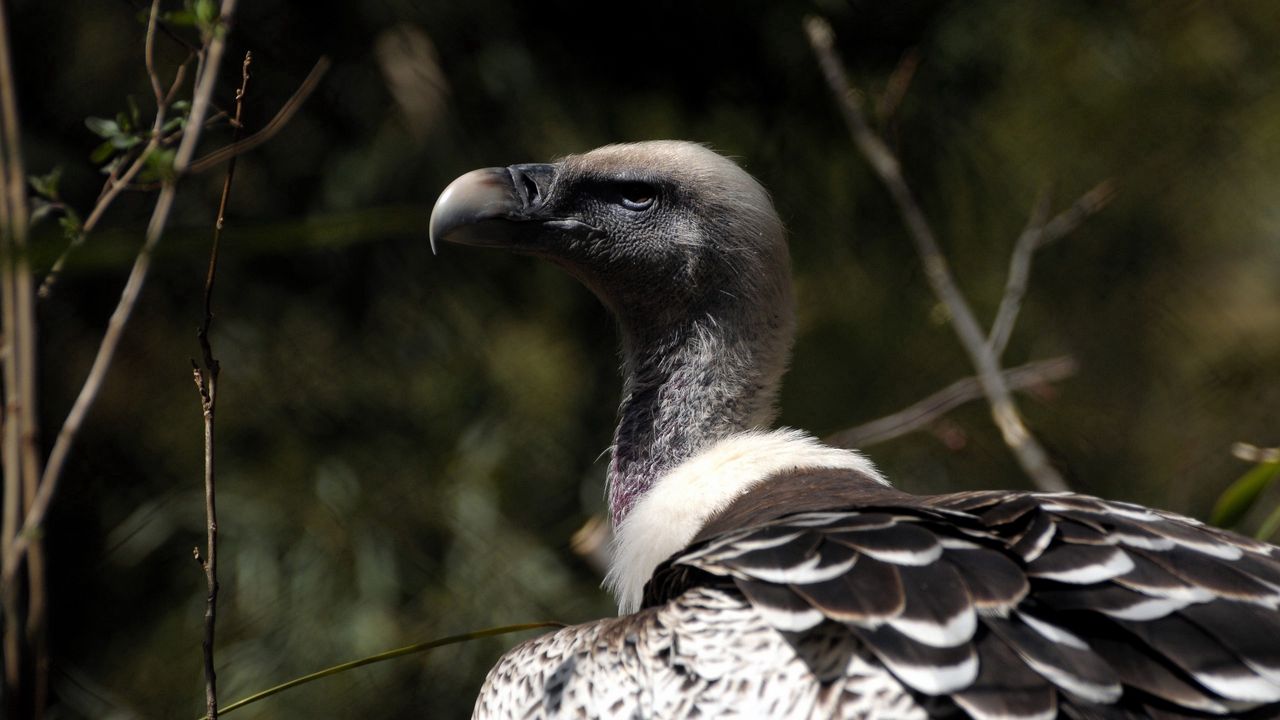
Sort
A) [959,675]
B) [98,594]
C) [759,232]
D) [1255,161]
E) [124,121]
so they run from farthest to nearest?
1. [1255,161]
2. [98,594]
3. [759,232]
4. [124,121]
5. [959,675]

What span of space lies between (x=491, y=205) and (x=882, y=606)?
1.36 m

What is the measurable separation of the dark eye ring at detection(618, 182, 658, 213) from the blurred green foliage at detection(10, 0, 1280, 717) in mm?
2369

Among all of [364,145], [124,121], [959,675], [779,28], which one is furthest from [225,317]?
[959,675]

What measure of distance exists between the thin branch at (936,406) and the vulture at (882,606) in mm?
910

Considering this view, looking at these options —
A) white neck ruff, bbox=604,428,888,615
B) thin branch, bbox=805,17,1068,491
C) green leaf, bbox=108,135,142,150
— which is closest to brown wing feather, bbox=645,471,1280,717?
white neck ruff, bbox=604,428,888,615

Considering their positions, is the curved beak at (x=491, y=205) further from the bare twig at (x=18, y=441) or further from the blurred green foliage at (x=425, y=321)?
the blurred green foliage at (x=425, y=321)

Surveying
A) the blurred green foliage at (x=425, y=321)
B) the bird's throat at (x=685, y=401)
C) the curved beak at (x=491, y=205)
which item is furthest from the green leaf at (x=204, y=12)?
the blurred green foliage at (x=425, y=321)

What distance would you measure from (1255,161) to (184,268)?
5.19 m

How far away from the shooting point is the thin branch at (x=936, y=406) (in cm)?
393

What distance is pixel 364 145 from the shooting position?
5879 mm

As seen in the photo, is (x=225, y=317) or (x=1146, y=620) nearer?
(x=1146, y=620)

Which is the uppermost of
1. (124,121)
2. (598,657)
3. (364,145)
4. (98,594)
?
(124,121)

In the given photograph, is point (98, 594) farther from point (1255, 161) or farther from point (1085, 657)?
point (1255, 161)

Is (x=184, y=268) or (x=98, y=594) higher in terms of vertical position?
(x=184, y=268)
